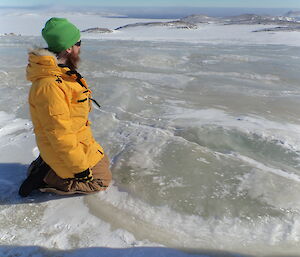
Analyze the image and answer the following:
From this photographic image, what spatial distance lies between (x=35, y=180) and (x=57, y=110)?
30.7 inches

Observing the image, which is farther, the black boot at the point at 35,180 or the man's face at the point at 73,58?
the black boot at the point at 35,180

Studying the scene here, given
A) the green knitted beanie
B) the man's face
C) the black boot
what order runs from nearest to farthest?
the green knitted beanie, the man's face, the black boot

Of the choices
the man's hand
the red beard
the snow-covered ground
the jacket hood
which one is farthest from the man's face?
the snow-covered ground

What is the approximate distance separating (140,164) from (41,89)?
1.37 m

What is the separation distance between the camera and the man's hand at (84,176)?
2.62m

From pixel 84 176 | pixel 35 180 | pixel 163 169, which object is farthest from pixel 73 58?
pixel 163 169

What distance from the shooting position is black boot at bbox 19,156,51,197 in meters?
2.79

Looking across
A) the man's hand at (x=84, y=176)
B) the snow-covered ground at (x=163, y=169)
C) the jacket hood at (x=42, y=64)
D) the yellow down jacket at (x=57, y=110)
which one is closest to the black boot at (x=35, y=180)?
the snow-covered ground at (x=163, y=169)

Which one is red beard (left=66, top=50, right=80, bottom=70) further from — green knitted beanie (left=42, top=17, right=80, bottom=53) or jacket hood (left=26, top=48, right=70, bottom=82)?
jacket hood (left=26, top=48, right=70, bottom=82)

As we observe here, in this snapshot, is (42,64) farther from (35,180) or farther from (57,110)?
(35,180)

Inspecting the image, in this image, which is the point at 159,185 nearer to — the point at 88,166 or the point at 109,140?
the point at 88,166

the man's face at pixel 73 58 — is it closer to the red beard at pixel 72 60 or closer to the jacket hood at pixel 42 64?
the red beard at pixel 72 60

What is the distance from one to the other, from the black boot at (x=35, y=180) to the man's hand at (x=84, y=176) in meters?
0.37

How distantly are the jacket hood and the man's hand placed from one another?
2.55ft
